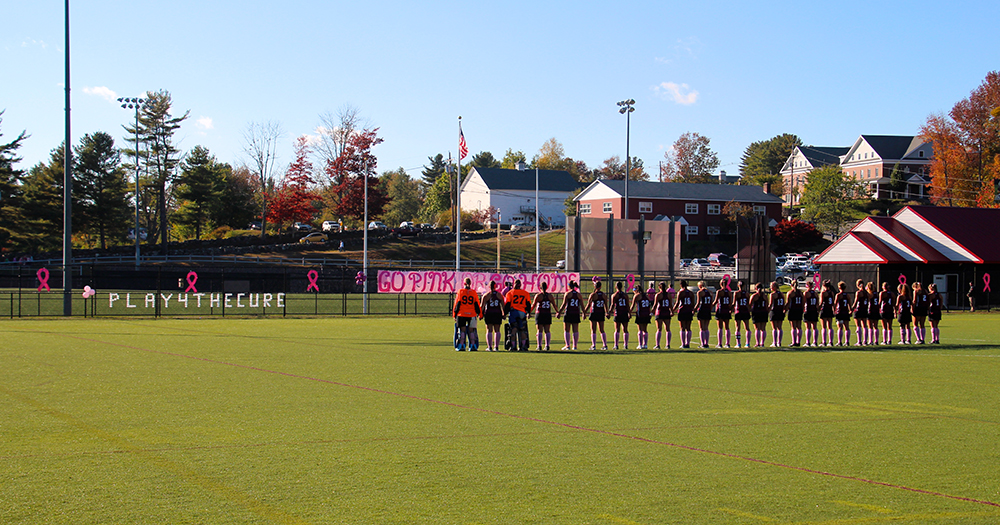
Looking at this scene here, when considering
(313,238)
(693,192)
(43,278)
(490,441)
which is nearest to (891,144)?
(693,192)

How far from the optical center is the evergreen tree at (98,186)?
6275 cm

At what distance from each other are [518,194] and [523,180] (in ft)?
7.45

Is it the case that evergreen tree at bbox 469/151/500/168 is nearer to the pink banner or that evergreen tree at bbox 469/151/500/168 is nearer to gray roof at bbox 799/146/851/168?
gray roof at bbox 799/146/851/168

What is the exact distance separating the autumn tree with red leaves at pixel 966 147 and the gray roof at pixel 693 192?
18.3 meters

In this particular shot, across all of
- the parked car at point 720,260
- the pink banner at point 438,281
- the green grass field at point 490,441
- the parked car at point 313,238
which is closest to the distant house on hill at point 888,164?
the parked car at point 720,260

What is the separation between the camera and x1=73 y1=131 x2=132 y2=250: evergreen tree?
6275 cm

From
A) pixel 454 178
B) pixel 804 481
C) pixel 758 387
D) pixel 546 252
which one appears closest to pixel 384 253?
pixel 546 252

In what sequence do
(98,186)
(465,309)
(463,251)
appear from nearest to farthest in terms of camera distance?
(465,309)
(98,186)
(463,251)

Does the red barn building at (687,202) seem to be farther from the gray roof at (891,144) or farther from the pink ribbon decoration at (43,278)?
the pink ribbon decoration at (43,278)

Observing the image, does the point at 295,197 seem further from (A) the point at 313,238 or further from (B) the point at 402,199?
(B) the point at 402,199

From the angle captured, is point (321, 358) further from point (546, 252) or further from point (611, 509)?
point (546, 252)

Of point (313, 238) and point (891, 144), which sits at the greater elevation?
→ point (891, 144)

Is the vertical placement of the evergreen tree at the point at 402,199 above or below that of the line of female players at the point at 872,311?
above

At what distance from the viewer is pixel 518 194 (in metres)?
102
